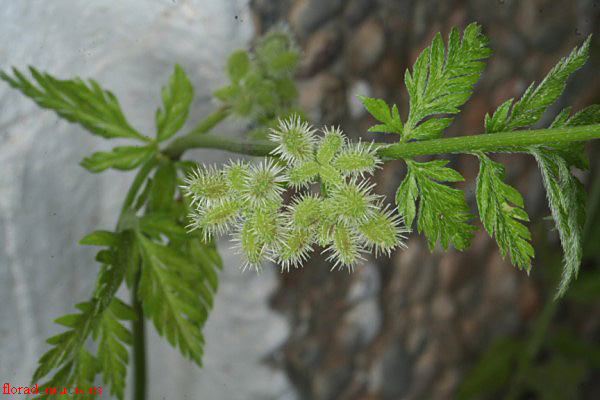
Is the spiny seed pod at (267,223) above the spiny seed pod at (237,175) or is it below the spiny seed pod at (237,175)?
below

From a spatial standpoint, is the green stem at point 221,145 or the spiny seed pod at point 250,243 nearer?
the spiny seed pod at point 250,243

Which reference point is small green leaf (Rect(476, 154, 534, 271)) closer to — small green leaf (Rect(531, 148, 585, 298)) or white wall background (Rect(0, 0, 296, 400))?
small green leaf (Rect(531, 148, 585, 298))

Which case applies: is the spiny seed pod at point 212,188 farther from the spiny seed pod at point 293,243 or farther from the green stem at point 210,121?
the green stem at point 210,121

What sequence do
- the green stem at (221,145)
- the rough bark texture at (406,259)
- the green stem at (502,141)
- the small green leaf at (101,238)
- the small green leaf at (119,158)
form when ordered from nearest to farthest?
the green stem at (502,141), the green stem at (221,145), the small green leaf at (101,238), the small green leaf at (119,158), the rough bark texture at (406,259)

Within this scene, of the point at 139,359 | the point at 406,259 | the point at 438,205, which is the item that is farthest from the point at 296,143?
the point at 406,259

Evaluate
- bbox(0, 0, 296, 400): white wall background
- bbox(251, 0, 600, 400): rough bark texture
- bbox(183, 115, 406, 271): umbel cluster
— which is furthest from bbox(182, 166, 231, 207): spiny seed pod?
bbox(251, 0, 600, 400): rough bark texture

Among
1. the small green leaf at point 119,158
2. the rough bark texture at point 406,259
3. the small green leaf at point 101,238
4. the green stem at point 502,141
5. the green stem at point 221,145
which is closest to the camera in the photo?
the green stem at point 502,141

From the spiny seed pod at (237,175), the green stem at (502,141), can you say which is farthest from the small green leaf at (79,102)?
the green stem at (502,141)
